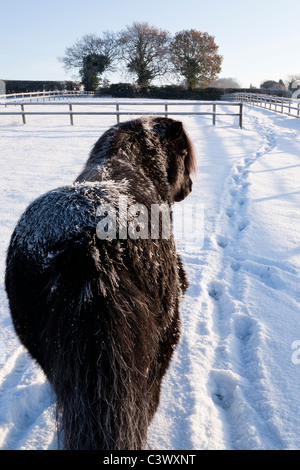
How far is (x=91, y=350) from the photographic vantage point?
1057 mm

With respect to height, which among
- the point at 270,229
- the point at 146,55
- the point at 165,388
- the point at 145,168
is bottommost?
the point at 165,388

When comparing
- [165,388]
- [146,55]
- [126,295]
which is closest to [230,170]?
[165,388]

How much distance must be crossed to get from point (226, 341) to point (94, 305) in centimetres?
158

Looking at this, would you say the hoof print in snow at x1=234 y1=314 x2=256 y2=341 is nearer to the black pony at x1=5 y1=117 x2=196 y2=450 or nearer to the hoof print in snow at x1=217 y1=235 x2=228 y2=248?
the black pony at x1=5 y1=117 x2=196 y2=450

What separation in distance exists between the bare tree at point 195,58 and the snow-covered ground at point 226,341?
37130mm

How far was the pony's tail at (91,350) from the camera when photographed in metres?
1.06

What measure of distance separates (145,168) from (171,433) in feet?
4.83

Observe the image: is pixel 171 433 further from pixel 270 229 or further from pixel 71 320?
pixel 270 229

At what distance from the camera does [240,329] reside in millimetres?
2516

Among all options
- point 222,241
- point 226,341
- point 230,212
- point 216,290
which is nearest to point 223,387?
point 226,341

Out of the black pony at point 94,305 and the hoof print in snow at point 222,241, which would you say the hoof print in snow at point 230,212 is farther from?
the black pony at point 94,305

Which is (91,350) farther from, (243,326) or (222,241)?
(222,241)

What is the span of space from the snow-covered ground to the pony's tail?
704mm

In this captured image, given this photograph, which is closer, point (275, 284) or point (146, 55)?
point (275, 284)
